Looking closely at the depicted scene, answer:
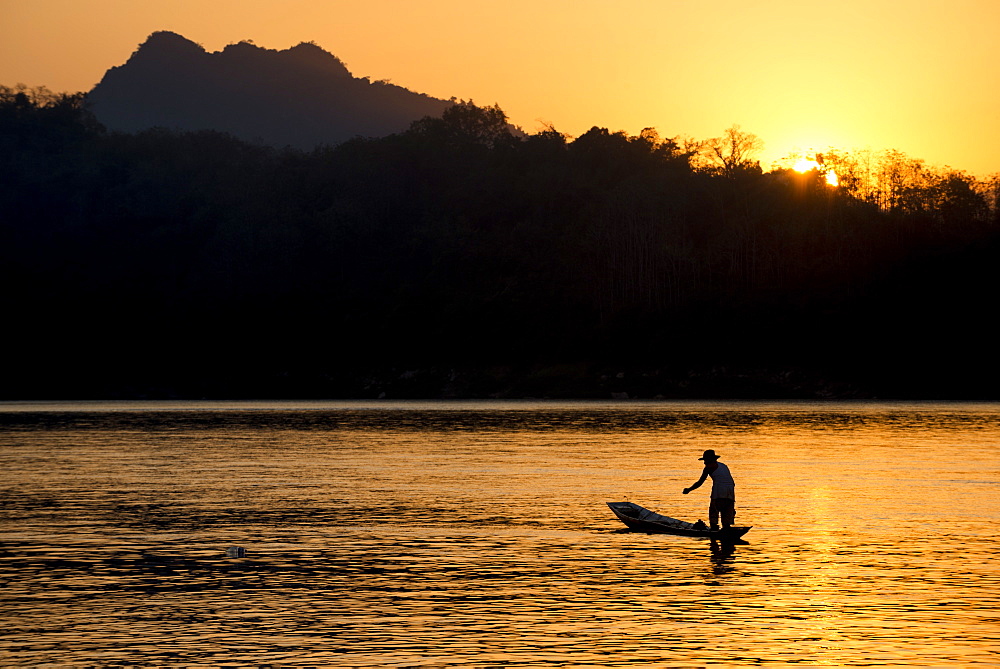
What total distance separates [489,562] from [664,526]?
7771mm

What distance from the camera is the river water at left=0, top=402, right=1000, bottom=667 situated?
24.6m

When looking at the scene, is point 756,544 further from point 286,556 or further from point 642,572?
point 286,556

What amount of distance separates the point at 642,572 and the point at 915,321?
7015 inches

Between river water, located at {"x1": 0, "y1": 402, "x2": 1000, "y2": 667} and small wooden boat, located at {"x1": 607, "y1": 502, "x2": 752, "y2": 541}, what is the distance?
45cm

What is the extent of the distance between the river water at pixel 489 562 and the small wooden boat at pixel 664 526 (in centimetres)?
45

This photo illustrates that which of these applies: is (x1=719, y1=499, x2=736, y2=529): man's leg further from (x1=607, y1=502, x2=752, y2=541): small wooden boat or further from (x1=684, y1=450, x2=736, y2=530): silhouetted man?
(x1=607, y1=502, x2=752, y2=541): small wooden boat

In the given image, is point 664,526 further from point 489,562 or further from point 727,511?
point 489,562

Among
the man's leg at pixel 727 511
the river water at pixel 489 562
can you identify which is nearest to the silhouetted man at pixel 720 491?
the man's leg at pixel 727 511

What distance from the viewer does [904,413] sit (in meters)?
138

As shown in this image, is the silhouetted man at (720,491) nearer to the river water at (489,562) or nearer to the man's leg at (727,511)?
the man's leg at (727,511)

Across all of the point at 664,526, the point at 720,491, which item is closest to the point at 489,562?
the point at 664,526

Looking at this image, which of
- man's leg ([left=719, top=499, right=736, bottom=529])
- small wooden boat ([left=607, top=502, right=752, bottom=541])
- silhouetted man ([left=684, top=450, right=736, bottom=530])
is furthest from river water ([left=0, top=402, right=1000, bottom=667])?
silhouetted man ([left=684, top=450, right=736, bottom=530])

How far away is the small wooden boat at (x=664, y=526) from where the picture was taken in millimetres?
37781

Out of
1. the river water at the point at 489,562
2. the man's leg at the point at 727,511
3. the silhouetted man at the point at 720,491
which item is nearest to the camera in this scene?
the river water at the point at 489,562
